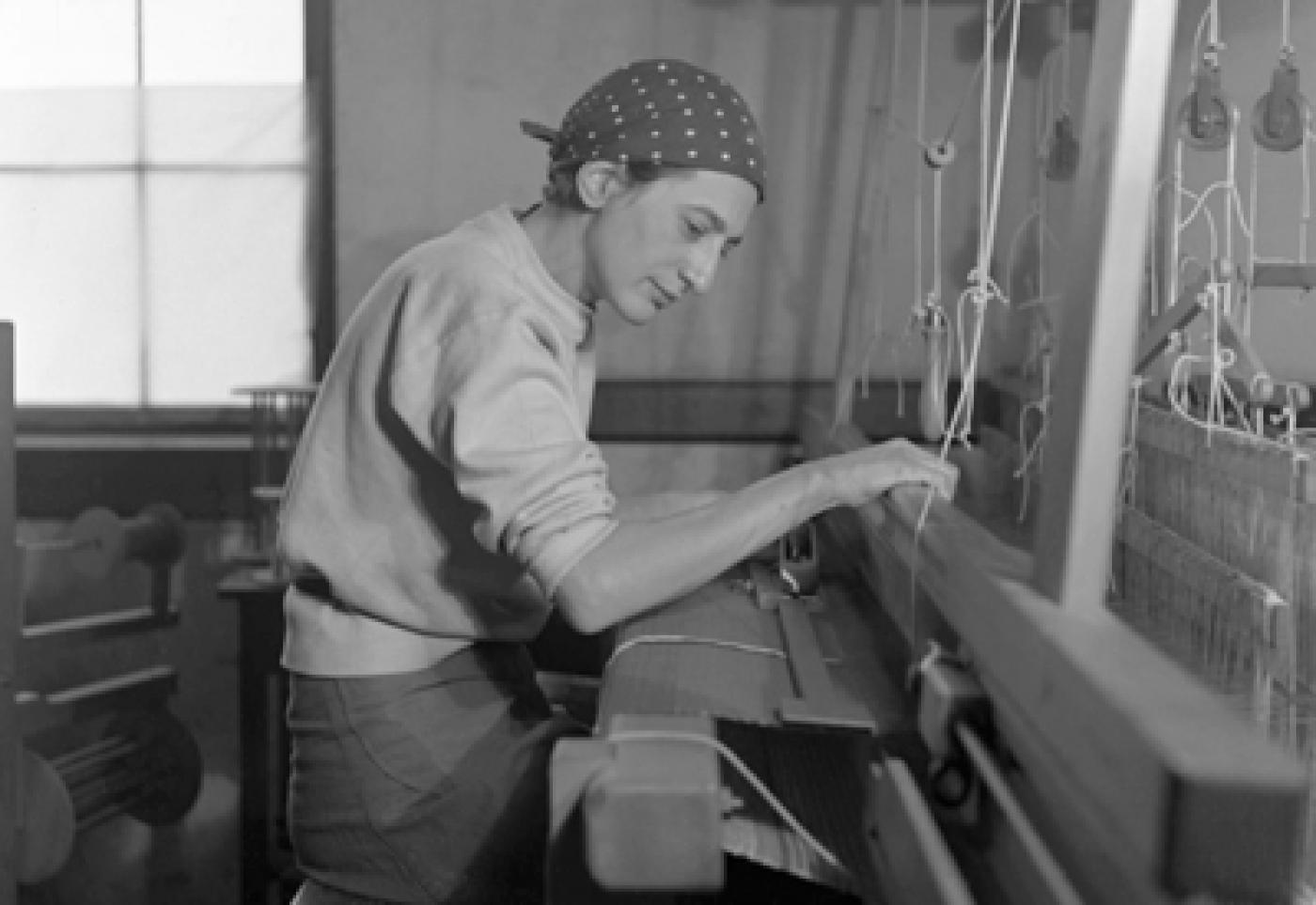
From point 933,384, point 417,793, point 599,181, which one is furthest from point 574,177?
point 417,793

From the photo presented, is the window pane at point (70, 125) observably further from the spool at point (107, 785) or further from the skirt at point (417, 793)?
the skirt at point (417, 793)

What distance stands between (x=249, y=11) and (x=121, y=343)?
27.0 inches

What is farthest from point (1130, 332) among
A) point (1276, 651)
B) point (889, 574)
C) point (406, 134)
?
point (406, 134)

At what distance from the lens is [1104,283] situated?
72 centimetres

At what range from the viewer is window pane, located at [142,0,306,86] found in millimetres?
2596

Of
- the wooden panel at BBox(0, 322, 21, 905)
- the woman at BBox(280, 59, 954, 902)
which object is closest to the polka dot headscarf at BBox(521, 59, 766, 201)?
the woman at BBox(280, 59, 954, 902)

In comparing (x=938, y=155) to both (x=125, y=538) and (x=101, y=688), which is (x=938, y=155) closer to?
(x=125, y=538)

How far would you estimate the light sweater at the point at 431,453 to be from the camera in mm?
1169

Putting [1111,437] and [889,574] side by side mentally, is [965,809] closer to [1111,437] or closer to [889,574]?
[1111,437]

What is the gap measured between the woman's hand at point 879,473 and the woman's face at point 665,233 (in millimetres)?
221

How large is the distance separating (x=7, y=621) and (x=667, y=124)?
4.12 feet

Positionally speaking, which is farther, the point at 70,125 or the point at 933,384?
the point at 70,125

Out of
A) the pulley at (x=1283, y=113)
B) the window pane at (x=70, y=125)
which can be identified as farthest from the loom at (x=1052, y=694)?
the window pane at (x=70, y=125)

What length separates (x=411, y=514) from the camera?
4.40 ft
